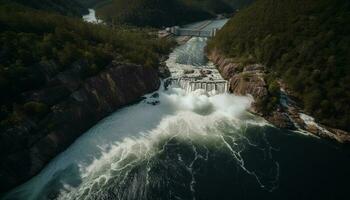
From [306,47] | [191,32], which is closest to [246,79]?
[306,47]

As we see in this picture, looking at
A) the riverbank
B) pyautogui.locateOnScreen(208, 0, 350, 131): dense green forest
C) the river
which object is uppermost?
pyautogui.locateOnScreen(208, 0, 350, 131): dense green forest

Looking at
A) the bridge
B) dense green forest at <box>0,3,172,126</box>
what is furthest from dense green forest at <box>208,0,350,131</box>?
the bridge

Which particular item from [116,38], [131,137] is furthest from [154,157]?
→ [116,38]

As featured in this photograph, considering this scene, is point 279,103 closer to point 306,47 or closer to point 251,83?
point 251,83

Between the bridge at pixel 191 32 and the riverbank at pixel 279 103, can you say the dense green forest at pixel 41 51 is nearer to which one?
the riverbank at pixel 279 103

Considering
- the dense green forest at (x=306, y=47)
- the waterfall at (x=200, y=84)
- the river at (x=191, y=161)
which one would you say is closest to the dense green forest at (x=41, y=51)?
the waterfall at (x=200, y=84)

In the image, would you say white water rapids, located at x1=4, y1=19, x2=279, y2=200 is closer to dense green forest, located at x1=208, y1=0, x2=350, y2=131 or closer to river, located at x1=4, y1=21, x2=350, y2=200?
river, located at x1=4, y1=21, x2=350, y2=200
